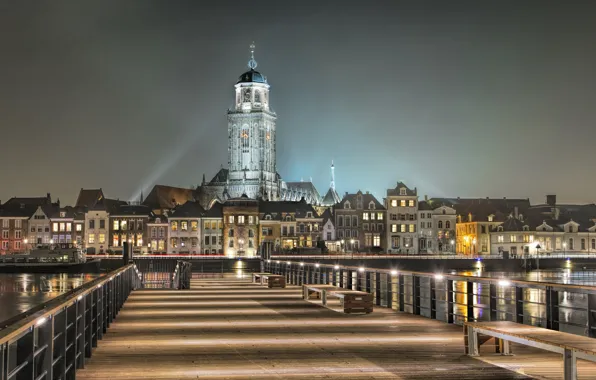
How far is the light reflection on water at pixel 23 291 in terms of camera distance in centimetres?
4594

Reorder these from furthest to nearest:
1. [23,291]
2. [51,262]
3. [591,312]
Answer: [51,262] → [23,291] → [591,312]

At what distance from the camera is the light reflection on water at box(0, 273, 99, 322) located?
1809 inches

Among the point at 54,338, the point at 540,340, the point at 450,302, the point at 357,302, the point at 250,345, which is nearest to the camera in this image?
the point at 54,338

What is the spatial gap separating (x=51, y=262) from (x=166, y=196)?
2026 inches

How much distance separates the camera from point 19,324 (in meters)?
5.85

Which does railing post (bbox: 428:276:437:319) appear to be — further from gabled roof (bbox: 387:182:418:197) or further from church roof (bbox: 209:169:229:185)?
church roof (bbox: 209:169:229:185)

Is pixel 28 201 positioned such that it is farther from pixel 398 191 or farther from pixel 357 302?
pixel 357 302

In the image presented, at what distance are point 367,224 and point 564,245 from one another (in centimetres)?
2847

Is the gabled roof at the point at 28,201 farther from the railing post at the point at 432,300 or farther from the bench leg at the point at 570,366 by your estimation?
the bench leg at the point at 570,366

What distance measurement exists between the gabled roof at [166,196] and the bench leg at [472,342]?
12376 centimetres

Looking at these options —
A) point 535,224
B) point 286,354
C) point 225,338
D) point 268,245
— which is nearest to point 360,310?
point 225,338

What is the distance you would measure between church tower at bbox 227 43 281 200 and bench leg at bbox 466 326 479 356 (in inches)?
5172

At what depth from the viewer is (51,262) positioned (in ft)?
303

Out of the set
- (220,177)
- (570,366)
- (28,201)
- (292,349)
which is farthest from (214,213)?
(570,366)
